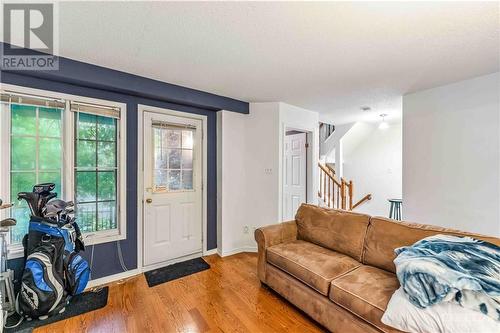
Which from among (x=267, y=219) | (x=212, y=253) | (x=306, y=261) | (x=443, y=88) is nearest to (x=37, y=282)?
(x=212, y=253)

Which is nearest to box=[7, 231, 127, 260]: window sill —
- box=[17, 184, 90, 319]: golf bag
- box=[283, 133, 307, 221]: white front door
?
box=[17, 184, 90, 319]: golf bag

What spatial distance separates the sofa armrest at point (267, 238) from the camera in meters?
2.46

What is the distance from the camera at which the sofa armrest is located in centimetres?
246

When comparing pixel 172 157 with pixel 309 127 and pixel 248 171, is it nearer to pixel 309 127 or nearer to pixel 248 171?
pixel 248 171

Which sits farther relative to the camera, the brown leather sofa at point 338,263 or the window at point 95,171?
the window at point 95,171

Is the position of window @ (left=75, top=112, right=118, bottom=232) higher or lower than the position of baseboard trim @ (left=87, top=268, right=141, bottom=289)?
higher

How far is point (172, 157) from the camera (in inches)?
124

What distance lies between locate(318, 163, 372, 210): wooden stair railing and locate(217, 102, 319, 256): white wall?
2.50 m

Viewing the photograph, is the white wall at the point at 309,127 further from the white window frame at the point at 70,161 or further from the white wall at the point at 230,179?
the white window frame at the point at 70,161

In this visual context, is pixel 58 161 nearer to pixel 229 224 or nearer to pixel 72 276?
pixel 72 276

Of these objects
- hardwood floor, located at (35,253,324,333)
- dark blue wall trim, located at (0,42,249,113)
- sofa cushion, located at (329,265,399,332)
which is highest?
dark blue wall trim, located at (0,42,249,113)

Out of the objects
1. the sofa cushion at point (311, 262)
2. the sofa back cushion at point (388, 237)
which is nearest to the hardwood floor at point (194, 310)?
the sofa cushion at point (311, 262)

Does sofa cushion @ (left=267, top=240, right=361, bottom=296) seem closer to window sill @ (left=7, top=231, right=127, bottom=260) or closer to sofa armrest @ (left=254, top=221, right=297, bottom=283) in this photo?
sofa armrest @ (left=254, top=221, right=297, bottom=283)

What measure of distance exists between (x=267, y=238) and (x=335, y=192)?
376 cm
